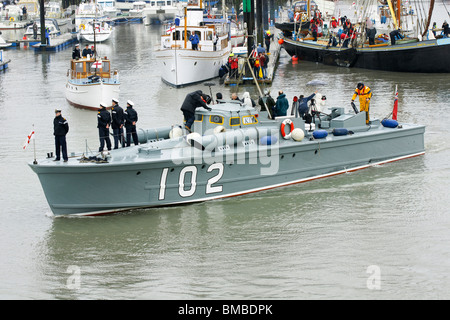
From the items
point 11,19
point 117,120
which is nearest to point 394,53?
point 117,120

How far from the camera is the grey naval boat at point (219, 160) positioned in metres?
13.8

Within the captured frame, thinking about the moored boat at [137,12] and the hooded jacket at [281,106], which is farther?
the moored boat at [137,12]

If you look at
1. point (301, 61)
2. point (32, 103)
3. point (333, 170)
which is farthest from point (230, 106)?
point (301, 61)

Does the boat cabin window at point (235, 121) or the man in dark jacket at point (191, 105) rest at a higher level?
the man in dark jacket at point (191, 105)

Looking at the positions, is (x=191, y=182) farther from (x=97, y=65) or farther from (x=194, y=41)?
(x=194, y=41)

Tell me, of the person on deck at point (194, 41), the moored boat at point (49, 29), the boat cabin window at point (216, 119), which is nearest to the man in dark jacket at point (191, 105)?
the boat cabin window at point (216, 119)

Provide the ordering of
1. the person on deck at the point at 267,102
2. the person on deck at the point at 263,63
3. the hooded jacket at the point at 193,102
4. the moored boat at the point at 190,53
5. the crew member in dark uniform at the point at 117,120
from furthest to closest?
1. the person on deck at the point at 263,63
2. the moored boat at the point at 190,53
3. the person on deck at the point at 267,102
4. the crew member in dark uniform at the point at 117,120
5. the hooded jacket at the point at 193,102

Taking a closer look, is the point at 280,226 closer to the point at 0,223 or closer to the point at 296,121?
the point at 296,121

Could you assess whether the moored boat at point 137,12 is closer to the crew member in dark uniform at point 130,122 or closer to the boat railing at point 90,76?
the boat railing at point 90,76

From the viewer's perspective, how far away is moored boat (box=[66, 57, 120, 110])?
26.4 metres

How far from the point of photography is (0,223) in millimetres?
14125

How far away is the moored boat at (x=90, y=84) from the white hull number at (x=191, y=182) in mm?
12448

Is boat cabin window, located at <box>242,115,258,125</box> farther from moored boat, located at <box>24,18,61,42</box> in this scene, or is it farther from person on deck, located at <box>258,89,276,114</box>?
moored boat, located at <box>24,18,61,42</box>

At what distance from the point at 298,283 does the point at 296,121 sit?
18.2 ft
